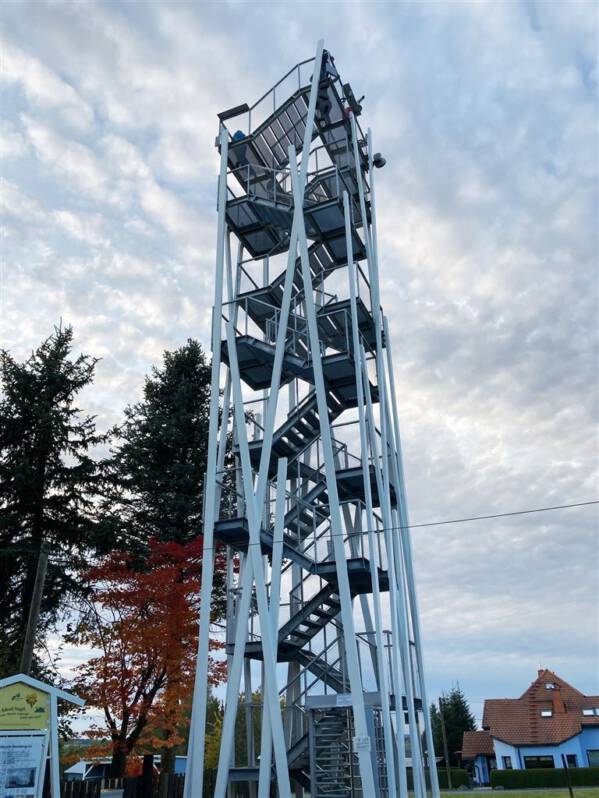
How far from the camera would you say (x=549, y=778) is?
4106 centimetres

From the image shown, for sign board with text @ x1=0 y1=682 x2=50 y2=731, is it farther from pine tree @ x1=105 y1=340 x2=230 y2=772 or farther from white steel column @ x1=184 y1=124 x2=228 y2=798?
pine tree @ x1=105 y1=340 x2=230 y2=772

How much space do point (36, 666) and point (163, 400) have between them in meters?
12.9

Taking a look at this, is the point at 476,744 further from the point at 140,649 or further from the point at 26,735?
the point at 26,735

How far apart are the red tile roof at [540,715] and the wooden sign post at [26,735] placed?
44908 mm

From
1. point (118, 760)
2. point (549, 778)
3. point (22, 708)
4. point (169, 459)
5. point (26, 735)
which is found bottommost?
point (549, 778)

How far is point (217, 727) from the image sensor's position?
43.5m

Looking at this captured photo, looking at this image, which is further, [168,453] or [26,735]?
[168,453]

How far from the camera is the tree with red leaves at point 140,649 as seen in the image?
21688mm

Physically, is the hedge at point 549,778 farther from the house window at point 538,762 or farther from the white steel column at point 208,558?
the white steel column at point 208,558

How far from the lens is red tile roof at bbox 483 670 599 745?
1882 inches

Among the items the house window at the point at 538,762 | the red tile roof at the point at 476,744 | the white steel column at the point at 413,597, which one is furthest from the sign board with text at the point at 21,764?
the red tile roof at the point at 476,744

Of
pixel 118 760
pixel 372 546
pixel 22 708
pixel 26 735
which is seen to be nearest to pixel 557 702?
pixel 118 760

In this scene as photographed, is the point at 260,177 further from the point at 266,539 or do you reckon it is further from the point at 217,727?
the point at 217,727

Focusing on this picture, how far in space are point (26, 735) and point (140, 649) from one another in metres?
11.0
